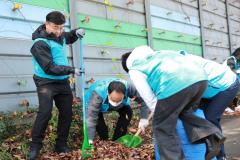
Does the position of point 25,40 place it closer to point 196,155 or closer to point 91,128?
point 91,128

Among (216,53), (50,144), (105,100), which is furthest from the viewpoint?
(216,53)

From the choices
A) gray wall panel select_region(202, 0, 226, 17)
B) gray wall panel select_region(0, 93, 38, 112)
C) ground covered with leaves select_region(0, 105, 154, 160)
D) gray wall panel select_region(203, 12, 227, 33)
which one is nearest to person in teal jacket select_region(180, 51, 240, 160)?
ground covered with leaves select_region(0, 105, 154, 160)

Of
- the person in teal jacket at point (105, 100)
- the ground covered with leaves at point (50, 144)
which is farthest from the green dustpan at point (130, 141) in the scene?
the person in teal jacket at point (105, 100)

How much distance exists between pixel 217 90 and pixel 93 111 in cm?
150

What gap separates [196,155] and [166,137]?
0.57 metres

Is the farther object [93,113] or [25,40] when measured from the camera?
[25,40]

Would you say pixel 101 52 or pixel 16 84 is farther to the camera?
pixel 101 52

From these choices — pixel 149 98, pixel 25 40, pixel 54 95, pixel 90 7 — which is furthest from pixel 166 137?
pixel 90 7

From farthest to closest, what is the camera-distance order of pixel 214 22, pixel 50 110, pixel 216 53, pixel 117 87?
pixel 214 22 < pixel 216 53 < pixel 117 87 < pixel 50 110

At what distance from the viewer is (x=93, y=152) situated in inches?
199

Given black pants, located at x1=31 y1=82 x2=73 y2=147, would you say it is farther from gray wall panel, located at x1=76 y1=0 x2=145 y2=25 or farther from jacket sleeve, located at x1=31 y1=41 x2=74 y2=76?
gray wall panel, located at x1=76 y1=0 x2=145 y2=25

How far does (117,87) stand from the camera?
206 inches

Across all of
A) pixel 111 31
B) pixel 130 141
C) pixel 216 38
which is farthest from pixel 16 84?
pixel 216 38

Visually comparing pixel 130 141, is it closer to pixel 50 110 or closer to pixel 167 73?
pixel 50 110
